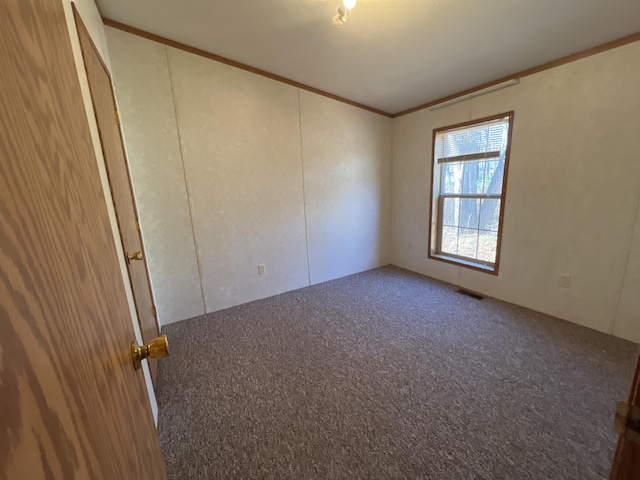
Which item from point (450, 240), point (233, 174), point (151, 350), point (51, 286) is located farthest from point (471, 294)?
point (51, 286)

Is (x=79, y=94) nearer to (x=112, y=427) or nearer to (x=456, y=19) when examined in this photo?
(x=112, y=427)

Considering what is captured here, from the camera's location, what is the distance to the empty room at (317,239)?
401 mm

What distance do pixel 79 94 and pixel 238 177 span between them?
2.15 meters

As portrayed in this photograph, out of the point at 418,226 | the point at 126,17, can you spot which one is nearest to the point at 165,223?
the point at 126,17

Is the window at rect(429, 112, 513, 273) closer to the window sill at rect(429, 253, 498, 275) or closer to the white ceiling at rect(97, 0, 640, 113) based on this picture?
the window sill at rect(429, 253, 498, 275)

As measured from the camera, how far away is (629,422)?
446 mm

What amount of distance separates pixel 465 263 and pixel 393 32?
257 centimetres

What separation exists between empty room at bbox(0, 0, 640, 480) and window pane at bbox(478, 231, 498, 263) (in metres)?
0.03

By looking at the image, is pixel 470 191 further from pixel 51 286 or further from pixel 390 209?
pixel 51 286

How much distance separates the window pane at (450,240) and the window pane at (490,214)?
14.6 inches

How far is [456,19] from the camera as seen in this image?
6.00ft

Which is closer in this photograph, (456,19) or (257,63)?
(456,19)

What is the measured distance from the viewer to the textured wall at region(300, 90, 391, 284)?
3209mm

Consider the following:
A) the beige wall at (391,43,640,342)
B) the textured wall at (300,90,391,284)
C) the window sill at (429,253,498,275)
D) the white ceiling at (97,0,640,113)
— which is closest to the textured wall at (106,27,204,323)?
the white ceiling at (97,0,640,113)
